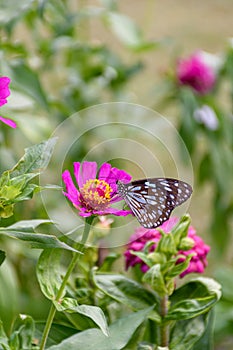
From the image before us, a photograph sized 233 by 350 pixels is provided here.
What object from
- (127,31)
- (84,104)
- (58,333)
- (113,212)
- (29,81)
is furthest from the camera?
(84,104)

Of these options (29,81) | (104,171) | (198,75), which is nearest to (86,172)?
(104,171)

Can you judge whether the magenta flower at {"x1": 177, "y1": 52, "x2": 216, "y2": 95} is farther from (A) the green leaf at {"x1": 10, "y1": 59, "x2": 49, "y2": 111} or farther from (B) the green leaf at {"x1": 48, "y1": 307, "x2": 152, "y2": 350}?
(B) the green leaf at {"x1": 48, "y1": 307, "x2": 152, "y2": 350}

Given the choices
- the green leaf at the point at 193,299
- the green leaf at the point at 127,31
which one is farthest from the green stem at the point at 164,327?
the green leaf at the point at 127,31

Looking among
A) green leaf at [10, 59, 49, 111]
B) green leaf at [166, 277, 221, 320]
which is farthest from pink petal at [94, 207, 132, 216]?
green leaf at [10, 59, 49, 111]

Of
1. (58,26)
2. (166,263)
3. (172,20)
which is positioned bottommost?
(166,263)

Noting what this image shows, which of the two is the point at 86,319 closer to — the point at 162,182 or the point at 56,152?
the point at 162,182

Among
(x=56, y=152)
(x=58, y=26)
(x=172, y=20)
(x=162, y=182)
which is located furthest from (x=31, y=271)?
(x=172, y=20)

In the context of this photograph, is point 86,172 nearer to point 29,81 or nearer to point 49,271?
point 49,271
